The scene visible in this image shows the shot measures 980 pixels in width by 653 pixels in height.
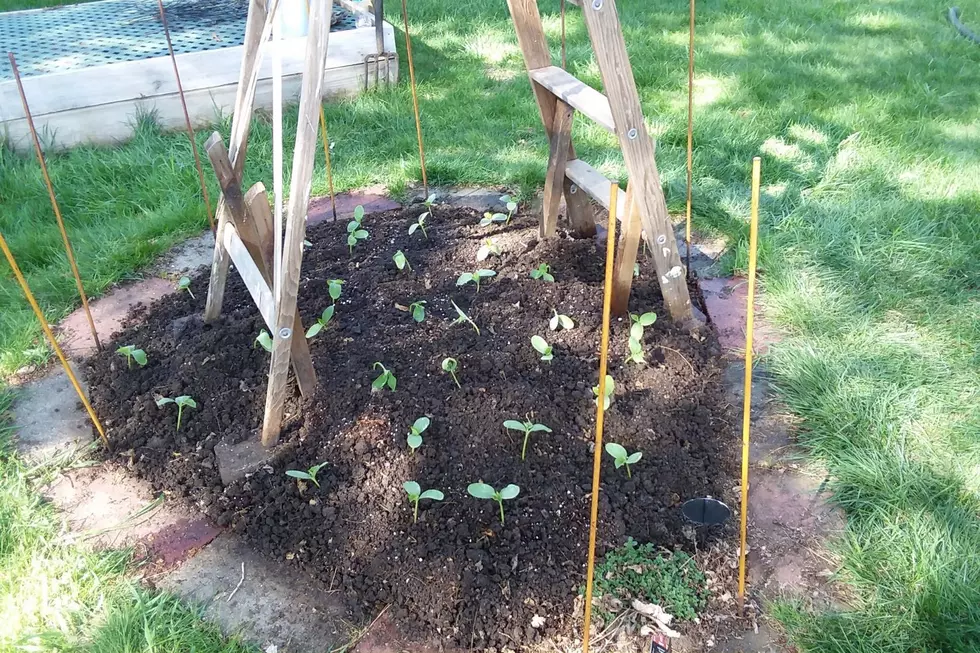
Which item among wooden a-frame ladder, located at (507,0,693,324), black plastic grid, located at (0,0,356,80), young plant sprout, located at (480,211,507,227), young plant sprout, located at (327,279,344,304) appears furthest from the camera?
black plastic grid, located at (0,0,356,80)

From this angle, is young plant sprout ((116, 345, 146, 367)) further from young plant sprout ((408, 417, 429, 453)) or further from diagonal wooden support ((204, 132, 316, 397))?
young plant sprout ((408, 417, 429, 453))

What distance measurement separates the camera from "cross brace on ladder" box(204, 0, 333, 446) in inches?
71.7

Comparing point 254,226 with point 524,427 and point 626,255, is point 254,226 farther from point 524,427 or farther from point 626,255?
point 626,255

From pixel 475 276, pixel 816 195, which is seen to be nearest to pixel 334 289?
pixel 475 276

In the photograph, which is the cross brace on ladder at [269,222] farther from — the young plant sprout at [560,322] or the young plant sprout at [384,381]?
the young plant sprout at [560,322]

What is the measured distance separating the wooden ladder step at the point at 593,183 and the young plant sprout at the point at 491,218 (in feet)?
1.29

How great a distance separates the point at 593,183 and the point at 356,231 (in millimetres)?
1061

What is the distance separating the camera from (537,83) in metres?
2.70

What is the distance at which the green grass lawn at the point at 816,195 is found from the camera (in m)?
1.94

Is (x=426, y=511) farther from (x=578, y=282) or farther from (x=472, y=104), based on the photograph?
(x=472, y=104)

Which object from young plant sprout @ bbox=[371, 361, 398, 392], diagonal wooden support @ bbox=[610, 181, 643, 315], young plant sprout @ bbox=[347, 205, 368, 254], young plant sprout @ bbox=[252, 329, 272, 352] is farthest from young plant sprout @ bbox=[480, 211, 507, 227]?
young plant sprout @ bbox=[252, 329, 272, 352]

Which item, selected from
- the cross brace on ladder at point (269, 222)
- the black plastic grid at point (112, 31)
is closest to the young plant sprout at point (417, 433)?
the cross brace on ladder at point (269, 222)

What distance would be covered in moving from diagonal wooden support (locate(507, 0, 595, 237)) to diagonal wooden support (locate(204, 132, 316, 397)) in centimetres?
105

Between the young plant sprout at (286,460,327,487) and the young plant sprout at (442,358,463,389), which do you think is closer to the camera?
the young plant sprout at (286,460,327,487)
